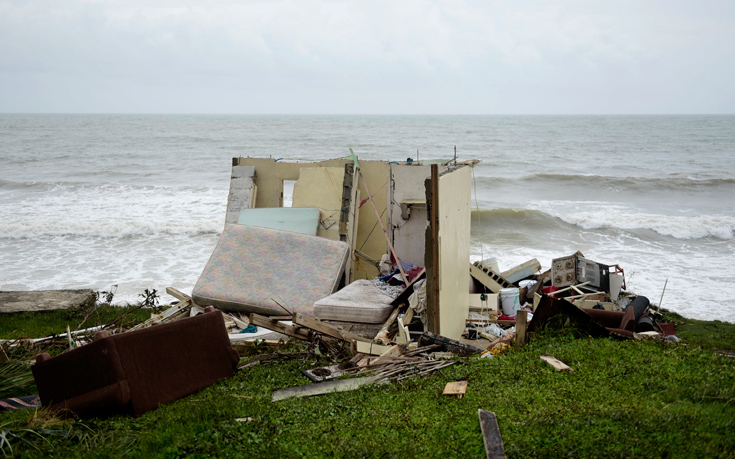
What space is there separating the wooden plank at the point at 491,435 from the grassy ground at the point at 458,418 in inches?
2.2

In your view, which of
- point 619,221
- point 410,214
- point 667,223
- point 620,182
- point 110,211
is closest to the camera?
point 410,214

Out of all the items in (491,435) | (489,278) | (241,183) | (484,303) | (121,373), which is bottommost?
(484,303)

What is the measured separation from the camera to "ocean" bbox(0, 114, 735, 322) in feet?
47.8

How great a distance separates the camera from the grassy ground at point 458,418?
152 inches

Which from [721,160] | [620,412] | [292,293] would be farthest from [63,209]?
[721,160]

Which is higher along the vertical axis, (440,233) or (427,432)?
(440,233)

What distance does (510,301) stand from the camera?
9.65m

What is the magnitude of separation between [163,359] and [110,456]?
4.00ft

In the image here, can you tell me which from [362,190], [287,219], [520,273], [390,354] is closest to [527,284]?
[520,273]

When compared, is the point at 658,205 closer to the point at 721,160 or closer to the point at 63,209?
the point at 721,160

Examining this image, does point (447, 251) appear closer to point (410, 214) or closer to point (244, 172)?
point (410, 214)

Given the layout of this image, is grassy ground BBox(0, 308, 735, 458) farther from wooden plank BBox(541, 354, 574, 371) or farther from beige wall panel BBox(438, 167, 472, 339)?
beige wall panel BBox(438, 167, 472, 339)

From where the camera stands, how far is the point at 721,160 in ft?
129

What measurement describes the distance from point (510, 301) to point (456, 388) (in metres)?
4.88
